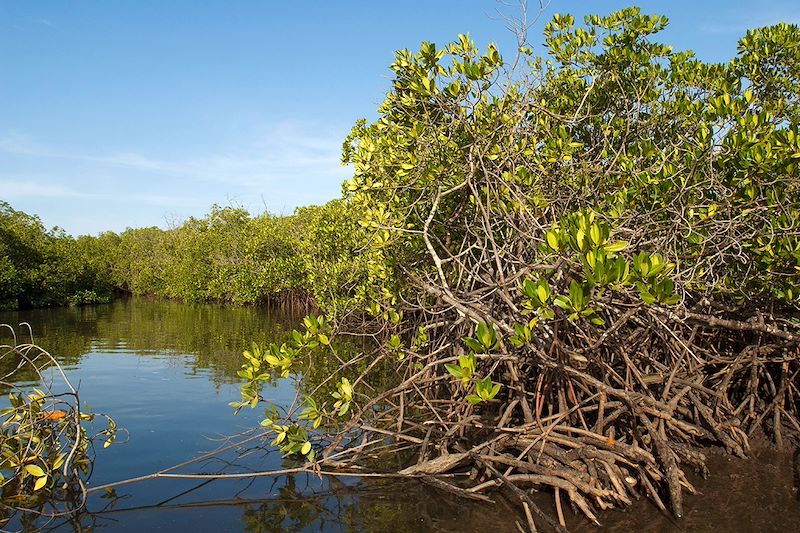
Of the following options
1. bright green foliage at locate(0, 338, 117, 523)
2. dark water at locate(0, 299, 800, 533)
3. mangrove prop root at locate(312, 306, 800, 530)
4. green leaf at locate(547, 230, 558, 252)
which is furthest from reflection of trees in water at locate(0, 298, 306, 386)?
green leaf at locate(547, 230, 558, 252)

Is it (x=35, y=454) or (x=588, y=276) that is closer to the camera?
(x=588, y=276)

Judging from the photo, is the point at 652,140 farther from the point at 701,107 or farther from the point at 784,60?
the point at 784,60

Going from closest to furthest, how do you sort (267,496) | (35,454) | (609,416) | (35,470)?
(35,470), (35,454), (609,416), (267,496)

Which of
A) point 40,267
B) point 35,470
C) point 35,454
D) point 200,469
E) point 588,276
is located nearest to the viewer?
point 588,276

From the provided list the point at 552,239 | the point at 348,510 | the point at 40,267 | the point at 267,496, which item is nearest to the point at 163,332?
the point at 40,267

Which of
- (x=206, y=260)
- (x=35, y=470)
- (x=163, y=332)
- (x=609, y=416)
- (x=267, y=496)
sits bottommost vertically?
(x=267, y=496)

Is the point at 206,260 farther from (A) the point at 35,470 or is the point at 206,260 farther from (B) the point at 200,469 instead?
(A) the point at 35,470

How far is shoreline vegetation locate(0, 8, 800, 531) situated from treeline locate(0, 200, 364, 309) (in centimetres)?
825

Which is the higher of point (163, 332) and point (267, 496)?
point (163, 332)

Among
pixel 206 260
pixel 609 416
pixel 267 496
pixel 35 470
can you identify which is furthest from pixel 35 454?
pixel 206 260

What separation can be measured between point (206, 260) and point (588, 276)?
2781cm

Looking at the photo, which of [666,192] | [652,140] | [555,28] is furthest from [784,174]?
[555,28]

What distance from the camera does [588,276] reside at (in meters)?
3.06

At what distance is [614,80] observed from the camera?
6.46m
